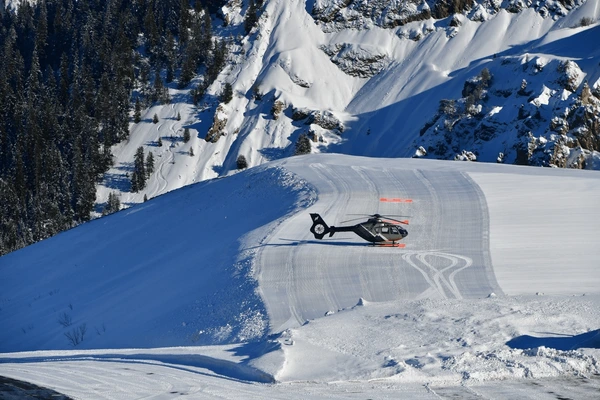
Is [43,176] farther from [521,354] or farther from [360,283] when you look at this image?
[521,354]

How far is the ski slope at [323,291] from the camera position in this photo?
14398 millimetres

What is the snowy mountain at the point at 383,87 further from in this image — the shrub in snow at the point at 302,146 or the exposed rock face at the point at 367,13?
the shrub in snow at the point at 302,146

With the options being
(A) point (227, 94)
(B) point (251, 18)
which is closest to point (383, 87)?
(A) point (227, 94)

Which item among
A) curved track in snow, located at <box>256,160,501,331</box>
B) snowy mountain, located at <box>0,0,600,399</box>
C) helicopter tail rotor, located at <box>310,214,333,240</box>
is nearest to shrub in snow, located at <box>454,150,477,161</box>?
snowy mountain, located at <box>0,0,600,399</box>

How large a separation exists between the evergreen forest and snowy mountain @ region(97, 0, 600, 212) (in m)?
2.87

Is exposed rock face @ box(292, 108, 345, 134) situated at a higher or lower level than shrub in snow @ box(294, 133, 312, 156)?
higher

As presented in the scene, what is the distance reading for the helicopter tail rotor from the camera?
29781mm

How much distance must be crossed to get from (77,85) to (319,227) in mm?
79625

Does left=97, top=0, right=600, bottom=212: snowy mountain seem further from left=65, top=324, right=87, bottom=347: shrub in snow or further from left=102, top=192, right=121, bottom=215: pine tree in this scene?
left=65, top=324, right=87, bottom=347: shrub in snow

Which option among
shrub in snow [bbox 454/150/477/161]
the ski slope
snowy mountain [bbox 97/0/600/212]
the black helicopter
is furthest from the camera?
snowy mountain [bbox 97/0/600/212]

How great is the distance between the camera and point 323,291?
Result: 79.8 ft

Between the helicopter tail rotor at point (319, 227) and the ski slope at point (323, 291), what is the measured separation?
33cm

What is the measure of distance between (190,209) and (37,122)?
64498 millimetres

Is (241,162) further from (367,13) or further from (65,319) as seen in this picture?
(65,319)
